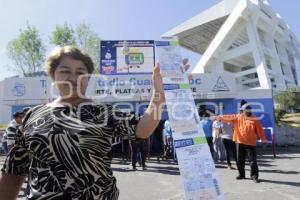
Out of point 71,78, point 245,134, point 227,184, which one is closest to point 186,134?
point 71,78

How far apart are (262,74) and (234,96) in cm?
2983

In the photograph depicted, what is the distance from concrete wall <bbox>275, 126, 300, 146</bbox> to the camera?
21.8m

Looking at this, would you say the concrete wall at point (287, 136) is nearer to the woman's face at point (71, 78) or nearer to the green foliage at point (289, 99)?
the green foliage at point (289, 99)

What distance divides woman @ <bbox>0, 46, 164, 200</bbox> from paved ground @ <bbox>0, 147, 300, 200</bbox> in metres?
5.38

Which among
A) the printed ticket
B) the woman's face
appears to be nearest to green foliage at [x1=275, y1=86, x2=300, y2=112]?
the printed ticket

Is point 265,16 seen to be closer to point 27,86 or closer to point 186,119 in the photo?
point 27,86

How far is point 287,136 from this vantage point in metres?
22.1

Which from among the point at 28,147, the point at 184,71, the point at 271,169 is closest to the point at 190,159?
the point at 184,71

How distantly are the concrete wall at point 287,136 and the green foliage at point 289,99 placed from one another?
19.7 metres

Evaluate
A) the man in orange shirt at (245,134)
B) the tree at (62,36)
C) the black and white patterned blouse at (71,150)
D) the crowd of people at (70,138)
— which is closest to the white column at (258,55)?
the tree at (62,36)

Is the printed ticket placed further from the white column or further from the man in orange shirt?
the white column

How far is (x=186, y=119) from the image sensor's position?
10.8 ft

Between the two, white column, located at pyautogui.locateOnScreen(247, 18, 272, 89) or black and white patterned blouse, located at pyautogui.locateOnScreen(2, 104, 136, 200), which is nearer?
black and white patterned blouse, located at pyautogui.locateOnScreen(2, 104, 136, 200)

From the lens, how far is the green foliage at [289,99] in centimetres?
4109
